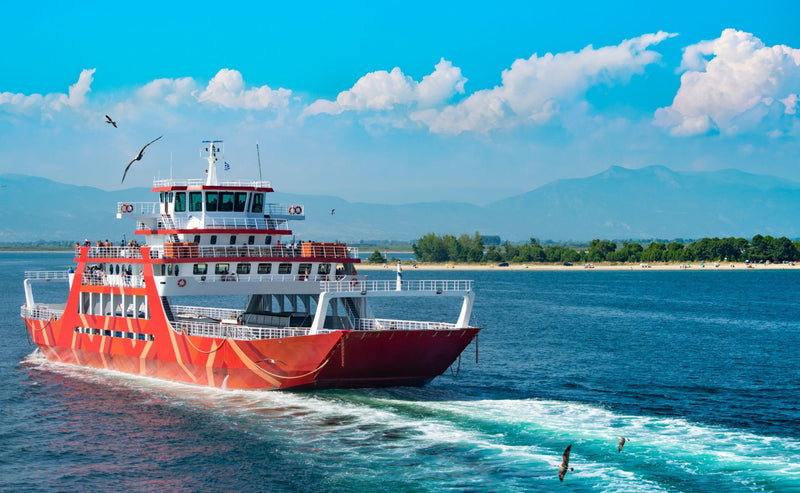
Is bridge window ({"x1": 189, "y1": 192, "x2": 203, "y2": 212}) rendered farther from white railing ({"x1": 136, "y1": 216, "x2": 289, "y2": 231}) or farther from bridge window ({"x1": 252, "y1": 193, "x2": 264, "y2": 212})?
bridge window ({"x1": 252, "y1": 193, "x2": 264, "y2": 212})

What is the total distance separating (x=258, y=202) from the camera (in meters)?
39.6

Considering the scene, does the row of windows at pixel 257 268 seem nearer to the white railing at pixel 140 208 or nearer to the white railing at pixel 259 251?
the white railing at pixel 259 251

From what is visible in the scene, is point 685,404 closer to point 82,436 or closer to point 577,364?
point 577,364

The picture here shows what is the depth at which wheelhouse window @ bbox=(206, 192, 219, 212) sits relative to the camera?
38188 millimetres

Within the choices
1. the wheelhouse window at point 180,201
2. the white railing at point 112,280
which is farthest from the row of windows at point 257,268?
the wheelhouse window at point 180,201

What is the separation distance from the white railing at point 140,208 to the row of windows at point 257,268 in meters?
4.74

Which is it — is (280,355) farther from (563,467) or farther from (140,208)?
(563,467)

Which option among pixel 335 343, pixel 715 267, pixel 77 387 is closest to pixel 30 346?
pixel 77 387

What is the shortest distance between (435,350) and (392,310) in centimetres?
4351

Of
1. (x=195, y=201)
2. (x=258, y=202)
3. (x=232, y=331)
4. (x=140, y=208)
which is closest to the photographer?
(x=232, y=331)

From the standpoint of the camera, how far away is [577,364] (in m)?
43.5

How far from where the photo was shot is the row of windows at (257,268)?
35.9 meters

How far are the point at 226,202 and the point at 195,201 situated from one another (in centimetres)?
132

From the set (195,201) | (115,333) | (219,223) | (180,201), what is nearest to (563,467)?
(219,223)
